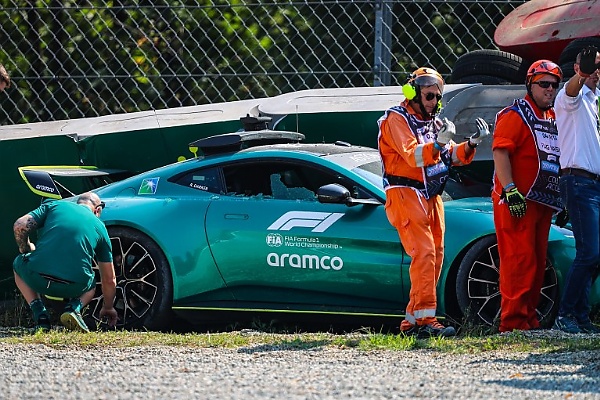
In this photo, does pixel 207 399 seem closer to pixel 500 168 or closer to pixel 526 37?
pixel 500 168

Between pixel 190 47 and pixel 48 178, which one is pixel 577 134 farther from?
pixel 190 47

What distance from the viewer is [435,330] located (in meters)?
9.02

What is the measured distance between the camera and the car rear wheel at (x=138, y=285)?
9938 mm

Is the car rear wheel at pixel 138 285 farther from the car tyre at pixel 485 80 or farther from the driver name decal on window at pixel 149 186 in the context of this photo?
the car tyre at pixel 485 80

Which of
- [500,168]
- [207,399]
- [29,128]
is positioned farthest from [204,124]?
[207,399]

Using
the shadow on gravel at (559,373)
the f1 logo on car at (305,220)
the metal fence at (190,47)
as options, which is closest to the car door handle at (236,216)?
the f1 logo on car at (305,220)

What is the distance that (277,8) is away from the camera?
14.0m

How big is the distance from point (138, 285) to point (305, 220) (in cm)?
139

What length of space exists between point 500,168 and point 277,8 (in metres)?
5.26

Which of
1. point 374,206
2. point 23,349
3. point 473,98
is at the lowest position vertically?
point 23,349

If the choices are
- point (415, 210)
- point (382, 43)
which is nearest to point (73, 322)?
point (415, 210)

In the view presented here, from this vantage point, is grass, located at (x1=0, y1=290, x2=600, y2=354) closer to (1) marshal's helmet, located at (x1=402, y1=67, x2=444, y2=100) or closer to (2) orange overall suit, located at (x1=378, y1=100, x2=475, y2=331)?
(2) orange overall suit, located at (x1=378, y1=100, x2=475, y2=331)

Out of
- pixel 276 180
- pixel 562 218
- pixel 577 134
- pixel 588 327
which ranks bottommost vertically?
pixel 588 327

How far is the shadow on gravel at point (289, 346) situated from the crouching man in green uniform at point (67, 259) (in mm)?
1798
